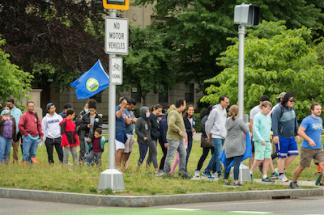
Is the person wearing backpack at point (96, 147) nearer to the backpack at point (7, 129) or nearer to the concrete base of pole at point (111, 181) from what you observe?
the backpack at point (7, 129)

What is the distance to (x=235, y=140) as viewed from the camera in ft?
59.2

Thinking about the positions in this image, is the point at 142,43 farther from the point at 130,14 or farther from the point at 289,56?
the point at 289,56

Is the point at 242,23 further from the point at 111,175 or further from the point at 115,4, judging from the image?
the point at 111,175

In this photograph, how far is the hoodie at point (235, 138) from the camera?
18.0 metres

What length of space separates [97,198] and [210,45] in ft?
138

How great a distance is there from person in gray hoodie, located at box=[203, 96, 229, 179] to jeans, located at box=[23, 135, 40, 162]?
4984mm

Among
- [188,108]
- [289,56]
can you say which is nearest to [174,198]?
[188,108]

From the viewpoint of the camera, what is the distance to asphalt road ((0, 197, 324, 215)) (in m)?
14.0

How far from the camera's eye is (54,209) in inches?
576

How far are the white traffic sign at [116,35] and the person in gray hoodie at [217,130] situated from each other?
415 centimetres

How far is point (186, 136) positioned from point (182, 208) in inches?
207

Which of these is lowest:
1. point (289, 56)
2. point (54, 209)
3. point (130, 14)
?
point (54, 209)

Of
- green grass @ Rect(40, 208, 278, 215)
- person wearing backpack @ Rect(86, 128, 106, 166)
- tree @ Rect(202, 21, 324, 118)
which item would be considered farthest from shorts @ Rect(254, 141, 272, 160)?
tree @ Rect(202, 21, 324, 118)

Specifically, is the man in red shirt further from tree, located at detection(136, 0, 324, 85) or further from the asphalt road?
tree, located at detection(136, 0, 324, 85)
